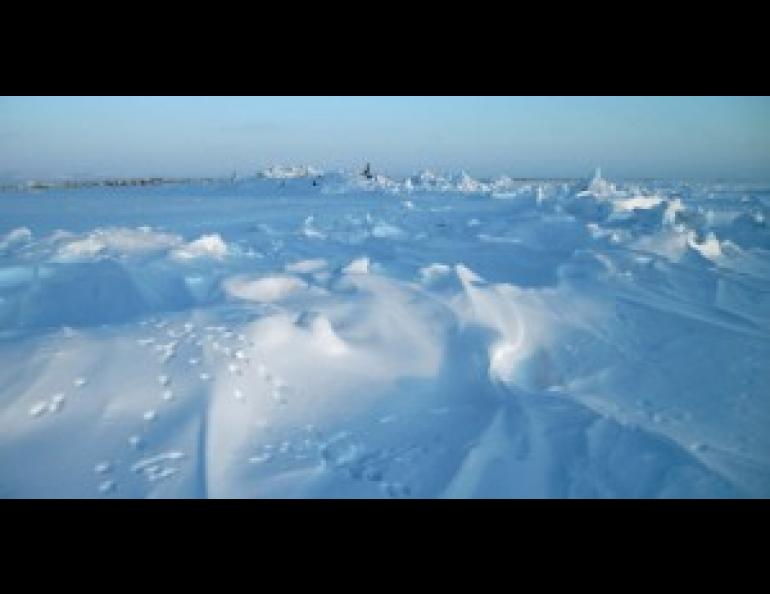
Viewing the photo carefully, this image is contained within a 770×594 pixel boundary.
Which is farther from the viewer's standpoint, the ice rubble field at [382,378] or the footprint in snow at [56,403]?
the footprint in snow at [56,403]

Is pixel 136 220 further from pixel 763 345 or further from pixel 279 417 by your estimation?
pixel 763 345

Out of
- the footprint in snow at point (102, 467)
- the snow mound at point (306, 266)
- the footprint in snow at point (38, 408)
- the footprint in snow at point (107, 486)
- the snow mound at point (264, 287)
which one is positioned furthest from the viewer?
the snow mound at point (306, 266)

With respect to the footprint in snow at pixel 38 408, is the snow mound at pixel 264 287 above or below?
above

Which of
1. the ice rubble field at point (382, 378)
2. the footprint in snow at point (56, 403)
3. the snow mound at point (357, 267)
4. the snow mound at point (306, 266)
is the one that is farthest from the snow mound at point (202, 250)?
the footprint in snow at point (56, 403)

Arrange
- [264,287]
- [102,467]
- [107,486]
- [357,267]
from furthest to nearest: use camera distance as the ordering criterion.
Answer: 1. [357,267]
2. [264,287]
3. [102,467]
4. [107,486]

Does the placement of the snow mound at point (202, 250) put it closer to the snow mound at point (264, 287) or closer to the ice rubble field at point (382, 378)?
the ice rubble field at point (382, 378)

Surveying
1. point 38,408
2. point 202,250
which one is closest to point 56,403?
point 38,408

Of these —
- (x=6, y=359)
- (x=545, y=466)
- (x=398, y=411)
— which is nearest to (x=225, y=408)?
(x=398, y=411)

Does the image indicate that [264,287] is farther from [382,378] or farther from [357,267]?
[382,378]

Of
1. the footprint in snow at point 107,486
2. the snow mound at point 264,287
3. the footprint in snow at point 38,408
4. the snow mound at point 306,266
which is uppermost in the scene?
the snow mound at point 264,287

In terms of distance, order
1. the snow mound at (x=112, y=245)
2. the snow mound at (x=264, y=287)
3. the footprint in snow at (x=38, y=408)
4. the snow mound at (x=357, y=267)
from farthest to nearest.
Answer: the snow mound at (x=112, y=245)
the snow mound at (x=357, y=267)
the snow mound at (x=264, y=287)
the footprint in snow at (x=38, y=408)
